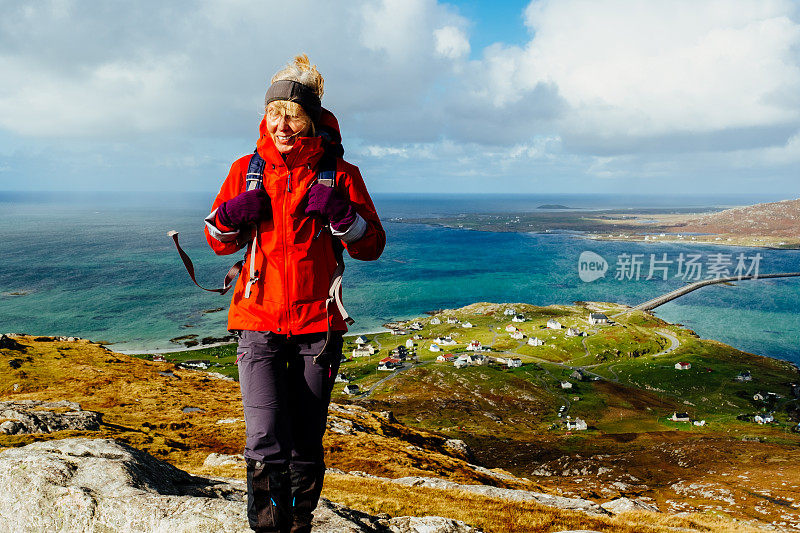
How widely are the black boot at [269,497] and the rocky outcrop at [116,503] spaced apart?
7.09ft

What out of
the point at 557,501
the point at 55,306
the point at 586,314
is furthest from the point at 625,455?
the point at 55,306

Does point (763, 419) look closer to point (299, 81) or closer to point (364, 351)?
point (364, 351)

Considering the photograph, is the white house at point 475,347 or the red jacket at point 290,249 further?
the white house at point 475,347

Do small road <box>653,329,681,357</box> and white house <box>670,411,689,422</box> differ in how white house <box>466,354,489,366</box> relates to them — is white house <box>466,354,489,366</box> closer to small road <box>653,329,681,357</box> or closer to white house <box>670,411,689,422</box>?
white house <box>670,411,689,422</box>

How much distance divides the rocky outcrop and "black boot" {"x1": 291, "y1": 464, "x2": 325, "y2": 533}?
2.23 m

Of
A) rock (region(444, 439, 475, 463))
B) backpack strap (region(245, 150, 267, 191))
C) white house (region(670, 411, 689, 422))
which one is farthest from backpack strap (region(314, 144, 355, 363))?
white house (region(670, 411, 689, 422))

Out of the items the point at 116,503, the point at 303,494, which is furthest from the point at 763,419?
the point at 116,503

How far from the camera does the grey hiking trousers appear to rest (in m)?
5.31

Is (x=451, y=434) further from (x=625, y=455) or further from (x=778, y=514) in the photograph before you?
(x=778, y=514)

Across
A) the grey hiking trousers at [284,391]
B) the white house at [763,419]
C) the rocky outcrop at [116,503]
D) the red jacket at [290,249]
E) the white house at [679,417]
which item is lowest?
the white house at [763,419]

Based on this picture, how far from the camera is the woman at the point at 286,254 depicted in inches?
207

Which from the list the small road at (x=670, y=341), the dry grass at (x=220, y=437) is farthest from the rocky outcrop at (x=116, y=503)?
the small road at (x=670, y=341)

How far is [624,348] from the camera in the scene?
132500 millimetres

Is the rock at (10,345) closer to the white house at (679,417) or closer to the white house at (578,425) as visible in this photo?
the white house at (578,425)
